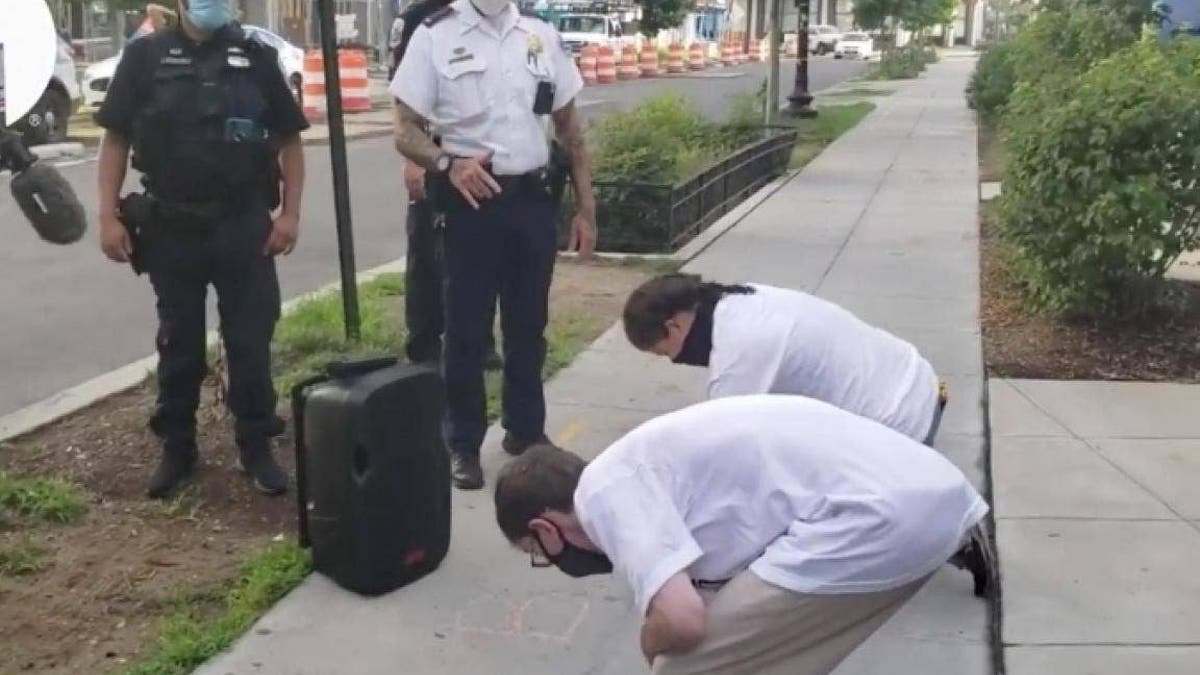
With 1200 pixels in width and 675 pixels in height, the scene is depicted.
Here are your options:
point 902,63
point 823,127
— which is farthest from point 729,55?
point 823,127

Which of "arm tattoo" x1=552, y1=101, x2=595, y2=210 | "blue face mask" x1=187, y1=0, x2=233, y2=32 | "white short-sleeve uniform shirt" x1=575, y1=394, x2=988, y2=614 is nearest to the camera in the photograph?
"white short-sleeve uniform shirt" x1=575, y1=394, x2=988, y2=614

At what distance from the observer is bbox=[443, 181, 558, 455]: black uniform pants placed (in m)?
5.47

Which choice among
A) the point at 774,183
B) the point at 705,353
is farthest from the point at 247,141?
Result: the point at 774,183

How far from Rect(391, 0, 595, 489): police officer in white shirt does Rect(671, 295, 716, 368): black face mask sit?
5.66ft

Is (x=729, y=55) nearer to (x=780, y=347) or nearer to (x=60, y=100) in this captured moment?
(x=60, y=100)

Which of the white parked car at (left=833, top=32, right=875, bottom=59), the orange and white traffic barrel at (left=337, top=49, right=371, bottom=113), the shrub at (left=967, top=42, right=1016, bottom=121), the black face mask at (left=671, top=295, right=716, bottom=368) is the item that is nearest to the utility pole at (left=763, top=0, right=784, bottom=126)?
the shrub at (left=967, top=42, right=1016, bottom=121)

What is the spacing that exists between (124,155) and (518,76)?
132 centimetres

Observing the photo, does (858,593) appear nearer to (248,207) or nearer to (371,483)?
(371,483)

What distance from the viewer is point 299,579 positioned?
4727 mm

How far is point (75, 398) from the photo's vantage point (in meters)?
6.90

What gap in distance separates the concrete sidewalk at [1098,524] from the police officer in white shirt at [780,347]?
26.0 inches

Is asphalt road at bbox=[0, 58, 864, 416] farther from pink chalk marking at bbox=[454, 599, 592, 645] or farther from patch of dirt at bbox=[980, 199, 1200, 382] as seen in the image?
patch of dirt at bbox=[980, 199, 1200, 382]

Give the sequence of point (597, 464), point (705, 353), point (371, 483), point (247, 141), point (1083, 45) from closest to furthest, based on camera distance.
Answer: point (597, 464) < point (705, 353) < point (371, 483) < point (247, 141) < point (1083, 45)
